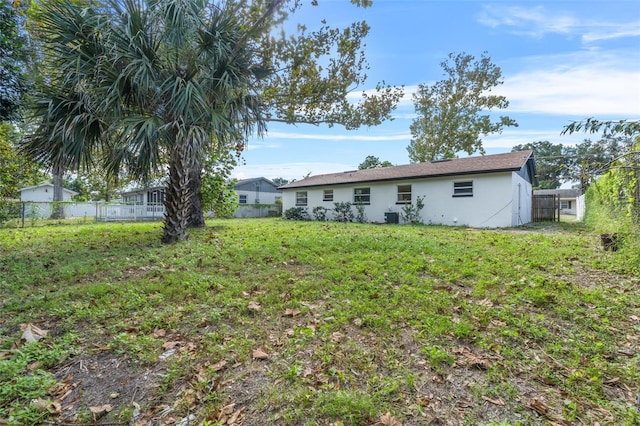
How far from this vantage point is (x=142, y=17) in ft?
21.0

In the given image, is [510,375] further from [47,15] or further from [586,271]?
[47,15]

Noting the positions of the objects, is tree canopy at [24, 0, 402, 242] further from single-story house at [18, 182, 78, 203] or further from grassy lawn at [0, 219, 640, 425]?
single-story house at [18, 182, 78, 203]

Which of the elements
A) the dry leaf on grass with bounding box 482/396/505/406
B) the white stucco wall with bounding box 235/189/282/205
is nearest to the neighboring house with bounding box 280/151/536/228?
the dry leaf on grass with bounding box 482/396/505/406

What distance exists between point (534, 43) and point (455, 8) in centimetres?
237

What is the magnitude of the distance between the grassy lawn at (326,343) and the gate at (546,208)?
13.1 meters

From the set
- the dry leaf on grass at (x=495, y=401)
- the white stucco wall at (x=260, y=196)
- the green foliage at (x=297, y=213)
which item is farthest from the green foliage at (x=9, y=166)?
the white stucco wall at (x=260, y=196)

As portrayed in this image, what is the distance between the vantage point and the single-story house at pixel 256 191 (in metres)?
29.5

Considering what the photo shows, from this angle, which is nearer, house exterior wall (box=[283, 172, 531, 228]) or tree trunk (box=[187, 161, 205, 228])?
tree trunk (box=[187, 161, 205, 228])

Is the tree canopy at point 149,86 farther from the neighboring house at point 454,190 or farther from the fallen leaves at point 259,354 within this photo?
the neighboring house at point 454,190

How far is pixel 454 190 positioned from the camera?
45.3ft

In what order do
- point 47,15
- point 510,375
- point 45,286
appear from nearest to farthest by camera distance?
1. point 510,375
2. point 45,286
3. point 47,15

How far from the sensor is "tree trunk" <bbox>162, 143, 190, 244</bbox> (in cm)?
748

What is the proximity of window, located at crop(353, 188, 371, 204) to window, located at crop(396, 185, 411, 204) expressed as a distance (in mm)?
1783

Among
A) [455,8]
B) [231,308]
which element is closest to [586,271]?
[231,308]
